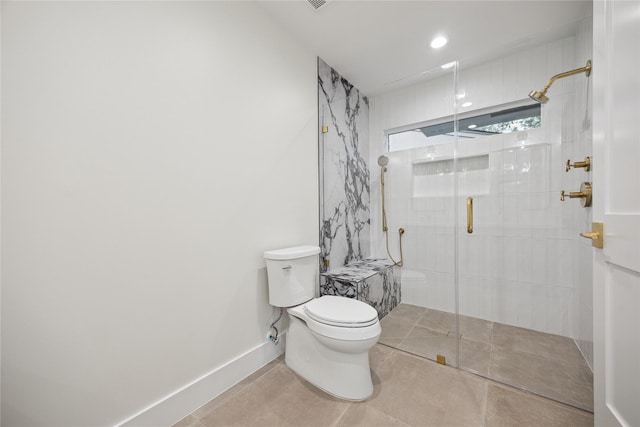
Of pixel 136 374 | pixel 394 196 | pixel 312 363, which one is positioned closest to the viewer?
pixel 136 374

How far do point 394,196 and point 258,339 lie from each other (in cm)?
165

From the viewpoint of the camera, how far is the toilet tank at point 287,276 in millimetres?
1671

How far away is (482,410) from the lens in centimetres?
133

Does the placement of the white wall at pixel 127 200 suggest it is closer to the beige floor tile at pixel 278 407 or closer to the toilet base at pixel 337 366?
the beige floor tile at pixel 278 407

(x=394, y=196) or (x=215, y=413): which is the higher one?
(x=394, y=196)

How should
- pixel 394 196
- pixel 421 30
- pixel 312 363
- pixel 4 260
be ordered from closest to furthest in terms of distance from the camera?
pixel 4 260
pixel 312 363
pixel 421 30
pixel 394 196

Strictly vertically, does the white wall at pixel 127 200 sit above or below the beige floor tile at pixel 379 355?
above

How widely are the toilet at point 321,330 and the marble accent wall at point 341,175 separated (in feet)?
1.85

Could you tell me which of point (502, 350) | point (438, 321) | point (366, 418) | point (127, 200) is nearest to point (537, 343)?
point (502, 350)

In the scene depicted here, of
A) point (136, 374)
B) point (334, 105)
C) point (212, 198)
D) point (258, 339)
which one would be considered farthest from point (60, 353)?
point (334, 105)

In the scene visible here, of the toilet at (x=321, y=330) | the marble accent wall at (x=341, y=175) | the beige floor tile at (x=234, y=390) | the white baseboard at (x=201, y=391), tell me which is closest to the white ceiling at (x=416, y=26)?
the marble accent wall at (x=341, y=175)

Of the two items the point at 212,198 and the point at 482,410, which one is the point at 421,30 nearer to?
the point at 212,198

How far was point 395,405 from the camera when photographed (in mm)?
1373

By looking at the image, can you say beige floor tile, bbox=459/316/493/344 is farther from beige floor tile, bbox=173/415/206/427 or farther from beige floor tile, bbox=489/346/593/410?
beige floor tile, bbox=173/415/206/427
